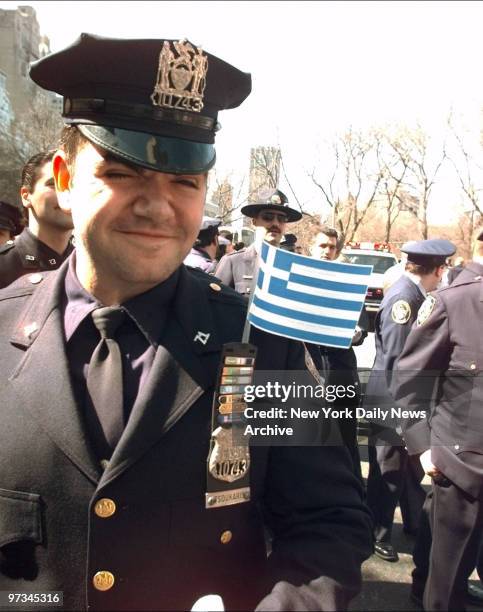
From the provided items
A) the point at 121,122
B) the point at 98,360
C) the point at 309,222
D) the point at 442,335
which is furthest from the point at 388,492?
the point at 309,222

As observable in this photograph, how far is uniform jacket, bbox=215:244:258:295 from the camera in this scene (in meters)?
4.82

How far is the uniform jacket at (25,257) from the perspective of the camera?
3.04 m

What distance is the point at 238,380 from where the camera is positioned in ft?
4.44

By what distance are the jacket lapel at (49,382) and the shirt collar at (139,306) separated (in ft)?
0.10

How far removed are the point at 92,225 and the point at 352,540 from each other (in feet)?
3.21

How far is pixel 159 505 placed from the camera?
4.09 ft

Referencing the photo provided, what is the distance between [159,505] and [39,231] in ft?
7.83

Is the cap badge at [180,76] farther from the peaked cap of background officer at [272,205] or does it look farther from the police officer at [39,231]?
the peaked cap of background officer at [272,205]

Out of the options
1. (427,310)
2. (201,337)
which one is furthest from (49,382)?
(427,310)

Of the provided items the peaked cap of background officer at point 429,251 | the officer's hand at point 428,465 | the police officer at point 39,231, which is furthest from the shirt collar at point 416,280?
the police officer at point 39,231

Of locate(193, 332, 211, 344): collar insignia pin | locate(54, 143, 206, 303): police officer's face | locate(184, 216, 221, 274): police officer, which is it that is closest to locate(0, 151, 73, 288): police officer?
locate(54, 143, 206, 303): police officer's face

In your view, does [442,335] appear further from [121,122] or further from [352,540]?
[121,122]

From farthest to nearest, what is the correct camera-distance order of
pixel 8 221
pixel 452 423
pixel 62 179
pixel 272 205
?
1. pixel 272 205
2. pixel 8 221
3. pixel 452 423
4. pixel 62 179

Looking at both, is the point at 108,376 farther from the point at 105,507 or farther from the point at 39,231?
the point at 39,231
